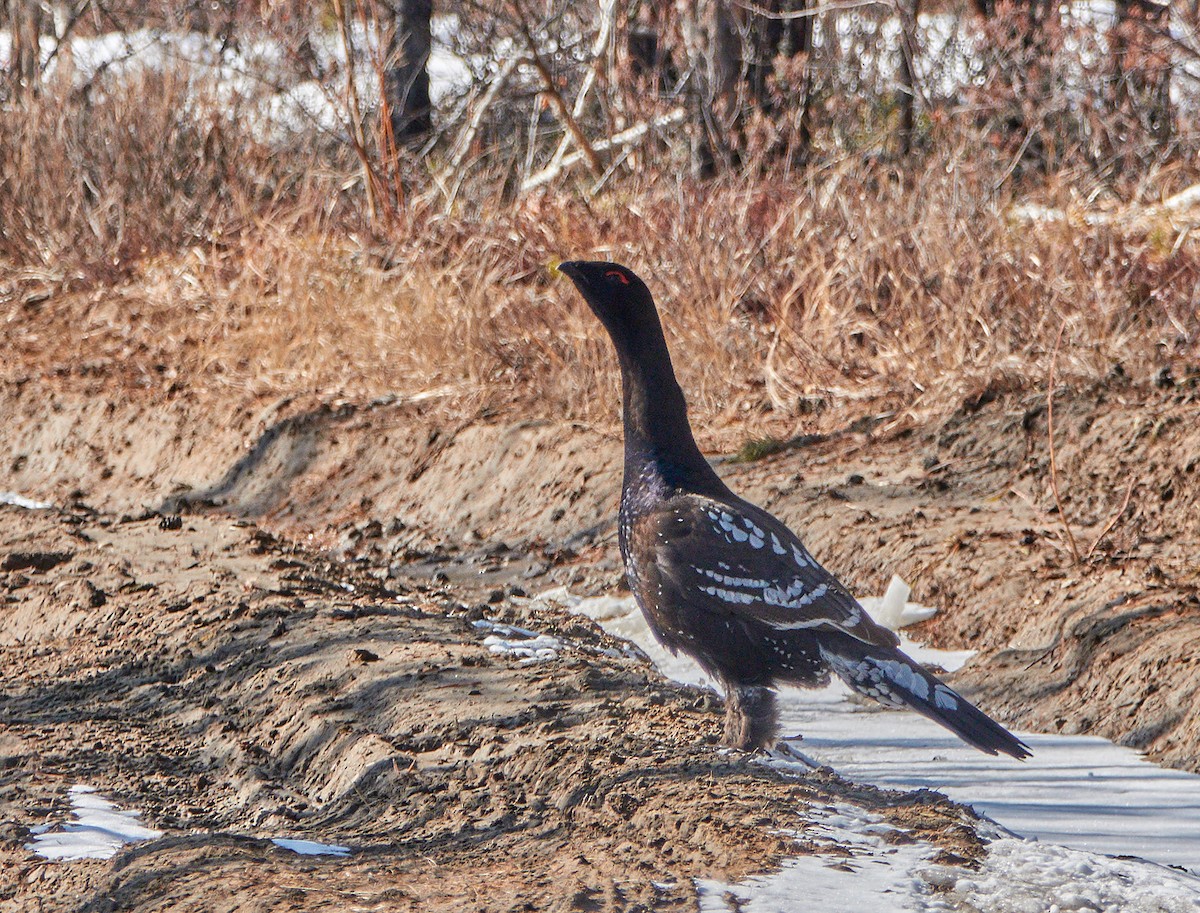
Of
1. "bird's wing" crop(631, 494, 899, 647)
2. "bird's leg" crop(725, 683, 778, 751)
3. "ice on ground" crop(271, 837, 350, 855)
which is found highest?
"bird's wing" crop(631, 494, 899, 647)

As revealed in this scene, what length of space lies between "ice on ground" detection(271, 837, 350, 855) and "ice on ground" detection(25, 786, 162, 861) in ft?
1.31

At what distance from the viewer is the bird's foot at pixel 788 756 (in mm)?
4070

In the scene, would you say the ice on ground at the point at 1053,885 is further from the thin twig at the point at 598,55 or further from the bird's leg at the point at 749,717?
the thin twig at the point at 598,55

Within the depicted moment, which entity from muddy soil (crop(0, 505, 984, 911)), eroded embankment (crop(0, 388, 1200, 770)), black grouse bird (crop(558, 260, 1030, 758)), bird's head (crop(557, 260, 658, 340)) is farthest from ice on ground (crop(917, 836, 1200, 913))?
bird's head (crop(557, 260, 658, 340))

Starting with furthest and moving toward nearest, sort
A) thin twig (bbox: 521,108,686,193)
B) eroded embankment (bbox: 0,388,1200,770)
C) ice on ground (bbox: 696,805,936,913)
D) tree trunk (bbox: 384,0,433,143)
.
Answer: tree trunk (bbox: 384,0,433,143) < thin twig (bbox: 521,108,686,193) < eroded embankment (bbox: 0,388,1200,770) < ice on ground (bbox: 696,805,936,913)

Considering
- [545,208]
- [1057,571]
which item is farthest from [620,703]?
[545,208]

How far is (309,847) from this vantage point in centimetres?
365

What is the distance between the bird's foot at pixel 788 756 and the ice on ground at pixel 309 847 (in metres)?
1.15

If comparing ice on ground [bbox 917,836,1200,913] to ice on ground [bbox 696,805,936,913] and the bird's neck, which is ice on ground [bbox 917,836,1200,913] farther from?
the bird's neck

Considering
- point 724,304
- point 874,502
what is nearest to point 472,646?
point 874,502

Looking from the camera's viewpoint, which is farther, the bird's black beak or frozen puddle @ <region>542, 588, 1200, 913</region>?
the bird's black beak

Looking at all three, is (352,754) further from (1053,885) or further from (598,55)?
(598,55)

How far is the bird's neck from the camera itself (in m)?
4.37

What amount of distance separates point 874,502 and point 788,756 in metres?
2.67
